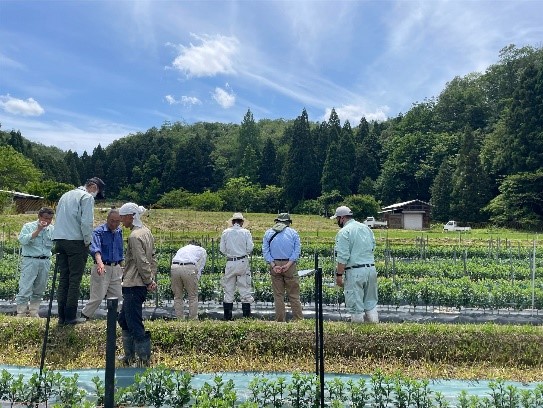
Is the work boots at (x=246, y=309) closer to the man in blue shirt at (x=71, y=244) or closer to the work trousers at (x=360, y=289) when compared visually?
the work trousers at (x=360, y=289)

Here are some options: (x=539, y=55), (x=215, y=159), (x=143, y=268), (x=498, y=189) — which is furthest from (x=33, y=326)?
(x=215, y=159)

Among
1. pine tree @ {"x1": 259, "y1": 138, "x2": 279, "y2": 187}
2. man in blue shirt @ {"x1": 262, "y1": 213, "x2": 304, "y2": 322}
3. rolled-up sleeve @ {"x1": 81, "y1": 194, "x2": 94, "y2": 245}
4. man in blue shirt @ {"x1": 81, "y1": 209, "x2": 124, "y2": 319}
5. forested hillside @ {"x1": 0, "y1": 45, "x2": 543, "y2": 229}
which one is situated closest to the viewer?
rolled-up sleeve @ {"x1": 81, "y1": 194, "x2": 94, "y2": 245}

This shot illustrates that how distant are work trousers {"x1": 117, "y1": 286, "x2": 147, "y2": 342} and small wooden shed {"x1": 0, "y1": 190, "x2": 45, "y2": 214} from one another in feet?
135

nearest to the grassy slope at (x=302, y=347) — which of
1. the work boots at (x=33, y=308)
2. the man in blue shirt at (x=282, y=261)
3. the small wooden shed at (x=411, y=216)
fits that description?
the man in blue shirt at (x=282, y=261)

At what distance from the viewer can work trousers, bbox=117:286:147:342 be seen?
5281 mm

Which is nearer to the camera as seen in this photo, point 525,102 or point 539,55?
point 525,102

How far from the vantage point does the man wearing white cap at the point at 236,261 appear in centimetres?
739

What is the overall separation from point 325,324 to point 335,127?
58397 mm

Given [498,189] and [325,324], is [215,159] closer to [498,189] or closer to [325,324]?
[498,189]

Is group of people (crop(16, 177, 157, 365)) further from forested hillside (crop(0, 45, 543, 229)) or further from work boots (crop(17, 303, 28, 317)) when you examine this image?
forested hillside (crop(0, 45, 543, 229))

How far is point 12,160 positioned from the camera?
157 feet

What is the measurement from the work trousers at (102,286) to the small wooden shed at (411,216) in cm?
4539

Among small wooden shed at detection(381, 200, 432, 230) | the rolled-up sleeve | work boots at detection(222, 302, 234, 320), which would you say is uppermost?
small wooden shed at detection(381, 200, 432, 230)

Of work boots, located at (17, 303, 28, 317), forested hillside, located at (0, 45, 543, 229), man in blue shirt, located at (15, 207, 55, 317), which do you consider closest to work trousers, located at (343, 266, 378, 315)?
man in blue shirt, located at (15, 207, 55, 317)
